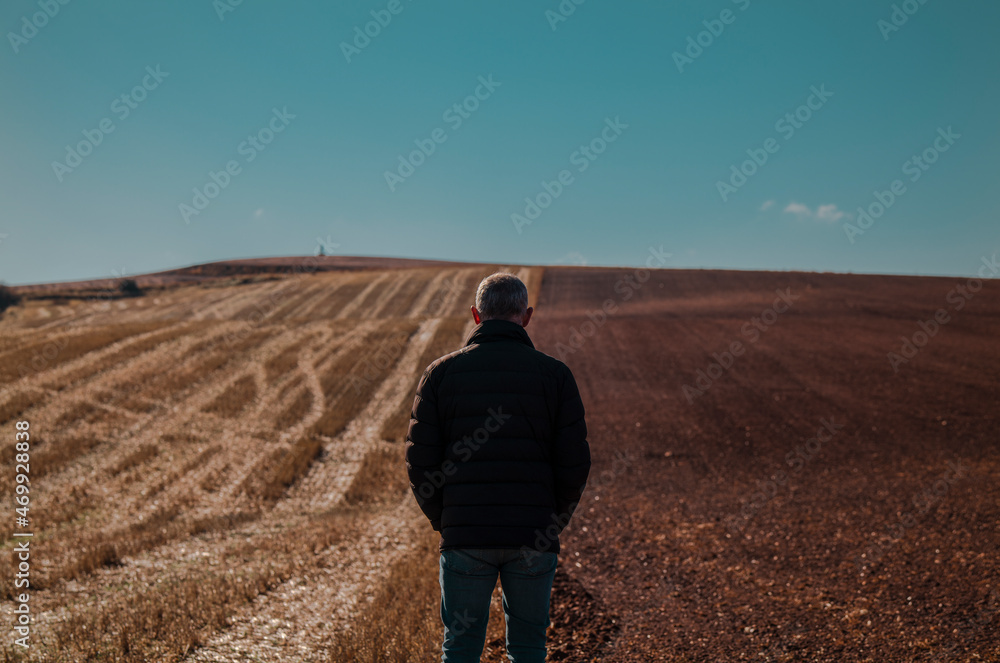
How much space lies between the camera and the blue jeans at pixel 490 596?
2799 millimetres

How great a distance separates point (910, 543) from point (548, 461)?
802 centimetres

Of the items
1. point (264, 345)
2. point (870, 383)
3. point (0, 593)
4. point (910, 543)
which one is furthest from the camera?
point (264, 345)

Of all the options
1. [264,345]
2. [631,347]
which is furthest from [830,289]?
[264,345]

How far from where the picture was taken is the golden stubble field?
6.27 m

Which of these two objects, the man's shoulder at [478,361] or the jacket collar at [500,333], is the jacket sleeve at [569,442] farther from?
the jacket collar at [500,333]

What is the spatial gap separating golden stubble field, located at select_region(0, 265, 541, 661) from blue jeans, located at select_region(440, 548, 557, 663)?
2.62m

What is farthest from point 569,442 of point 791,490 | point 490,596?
point 791,490

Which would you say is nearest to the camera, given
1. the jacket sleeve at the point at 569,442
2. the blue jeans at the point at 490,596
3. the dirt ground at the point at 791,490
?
the blue jeans at the point at 490,596

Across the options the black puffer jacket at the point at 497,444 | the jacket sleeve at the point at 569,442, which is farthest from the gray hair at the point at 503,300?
the jacket sleeve at the point at 569,442

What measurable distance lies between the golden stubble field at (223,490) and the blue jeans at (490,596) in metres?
2.62

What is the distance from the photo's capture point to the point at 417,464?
293 cm

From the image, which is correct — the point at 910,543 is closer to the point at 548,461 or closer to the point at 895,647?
the point at 895,647

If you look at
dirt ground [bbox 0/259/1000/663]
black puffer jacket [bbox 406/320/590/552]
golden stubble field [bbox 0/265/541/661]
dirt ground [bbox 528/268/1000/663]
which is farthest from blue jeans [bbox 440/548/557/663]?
dirt ground [bbox 528/268/1000/663]

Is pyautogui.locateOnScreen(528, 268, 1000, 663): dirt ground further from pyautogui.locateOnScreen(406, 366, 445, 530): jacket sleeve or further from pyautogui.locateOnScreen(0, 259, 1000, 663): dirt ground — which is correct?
pyautogui.locateOnScreen(406, 366, 445, 530): jacket sleeve
